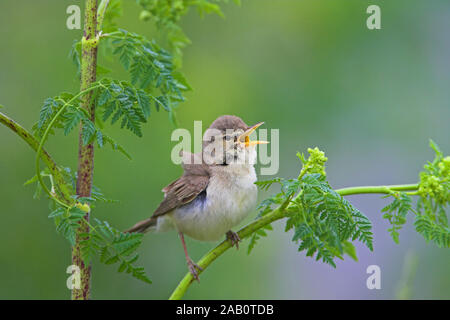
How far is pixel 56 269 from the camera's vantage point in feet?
12.2

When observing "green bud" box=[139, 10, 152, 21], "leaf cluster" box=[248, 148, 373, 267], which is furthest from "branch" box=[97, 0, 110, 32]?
"leaf cluster" box=[248, 148, 373, 267]

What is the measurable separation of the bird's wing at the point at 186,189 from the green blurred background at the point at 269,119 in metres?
0.81

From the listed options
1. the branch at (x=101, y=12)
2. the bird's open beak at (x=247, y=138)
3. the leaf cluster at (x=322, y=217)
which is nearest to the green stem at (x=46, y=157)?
the branch at (x=101, y=12)

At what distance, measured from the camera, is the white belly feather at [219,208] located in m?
2.87

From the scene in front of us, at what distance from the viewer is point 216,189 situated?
2.95 meters

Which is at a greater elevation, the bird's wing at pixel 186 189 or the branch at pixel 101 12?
the branch at pixel 101 12

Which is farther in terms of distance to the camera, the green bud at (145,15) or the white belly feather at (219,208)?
the white belly feather at (219,208)

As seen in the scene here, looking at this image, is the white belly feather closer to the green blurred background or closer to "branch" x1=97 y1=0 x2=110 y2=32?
the green blurred background

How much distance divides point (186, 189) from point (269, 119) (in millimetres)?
1980

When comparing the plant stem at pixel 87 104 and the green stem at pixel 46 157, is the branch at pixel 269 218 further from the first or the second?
the green stem at pixel 46 157

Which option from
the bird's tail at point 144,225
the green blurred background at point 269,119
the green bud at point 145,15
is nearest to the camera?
the green bud at point 145,15

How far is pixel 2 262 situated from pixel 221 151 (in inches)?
66.5

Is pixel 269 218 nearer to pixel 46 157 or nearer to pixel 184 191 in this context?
pixel 46 157
